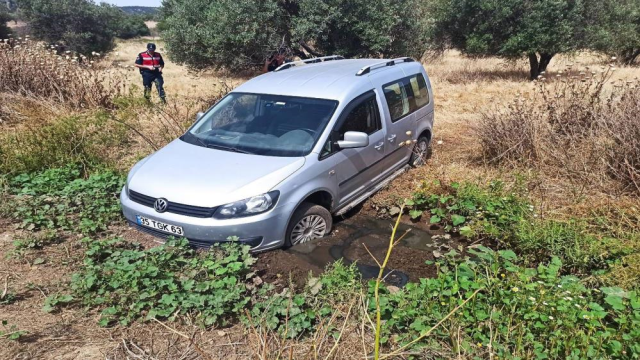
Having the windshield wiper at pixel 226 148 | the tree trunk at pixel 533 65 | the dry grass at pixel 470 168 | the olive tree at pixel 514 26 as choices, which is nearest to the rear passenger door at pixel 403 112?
the dry grass at pixel 470 168

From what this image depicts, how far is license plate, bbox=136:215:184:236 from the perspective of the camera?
393 cm

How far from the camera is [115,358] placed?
279 cm

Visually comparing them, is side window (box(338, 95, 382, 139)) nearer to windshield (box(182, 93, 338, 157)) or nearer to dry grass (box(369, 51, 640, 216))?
windshield (box(182, 93, 338, 157))

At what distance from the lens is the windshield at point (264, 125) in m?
4.56

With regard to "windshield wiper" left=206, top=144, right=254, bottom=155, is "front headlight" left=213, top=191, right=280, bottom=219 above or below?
below

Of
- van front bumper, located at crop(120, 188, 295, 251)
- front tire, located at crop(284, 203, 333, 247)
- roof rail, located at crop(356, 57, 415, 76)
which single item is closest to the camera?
van front bumper, located at crop(120, 188, 295, 251)

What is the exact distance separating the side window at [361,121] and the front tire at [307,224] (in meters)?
0.55

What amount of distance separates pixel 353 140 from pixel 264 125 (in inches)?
40.2

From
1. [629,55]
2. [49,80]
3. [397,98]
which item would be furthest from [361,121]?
[629,55]

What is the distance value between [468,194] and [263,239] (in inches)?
98.9

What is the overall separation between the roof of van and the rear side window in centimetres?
28

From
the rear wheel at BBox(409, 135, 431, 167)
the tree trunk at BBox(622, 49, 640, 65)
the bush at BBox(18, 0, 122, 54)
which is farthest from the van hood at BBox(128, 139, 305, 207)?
the tree trunk at BBox(622, 49, 640, 65)

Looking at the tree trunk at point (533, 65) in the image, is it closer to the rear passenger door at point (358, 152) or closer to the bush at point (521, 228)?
the bush at point (521, 228)

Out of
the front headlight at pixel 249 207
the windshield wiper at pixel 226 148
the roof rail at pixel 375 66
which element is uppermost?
the roof rail at pixel 375 66
